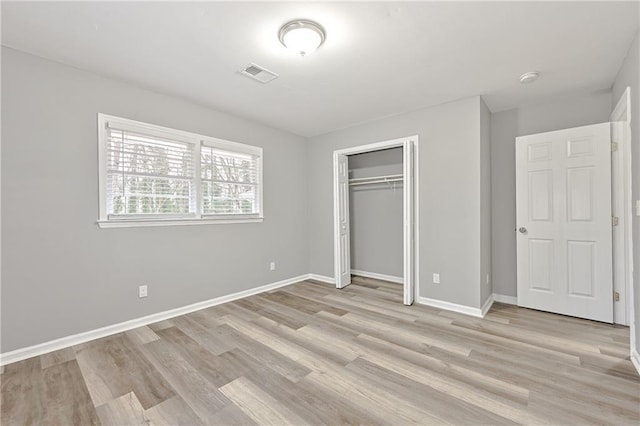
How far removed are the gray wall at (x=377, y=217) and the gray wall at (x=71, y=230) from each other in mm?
2654

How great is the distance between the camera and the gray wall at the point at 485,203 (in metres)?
3.17

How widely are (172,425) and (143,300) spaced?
175 centimetres

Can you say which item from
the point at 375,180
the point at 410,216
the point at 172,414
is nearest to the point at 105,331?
the point at 172,414

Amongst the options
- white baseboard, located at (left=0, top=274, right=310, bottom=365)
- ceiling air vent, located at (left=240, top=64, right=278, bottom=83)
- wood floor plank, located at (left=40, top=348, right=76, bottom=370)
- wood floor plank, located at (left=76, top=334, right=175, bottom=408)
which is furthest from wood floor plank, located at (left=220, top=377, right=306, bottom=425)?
ceiling air vent, located at (left=240, top=64, right=278, bottom=83)

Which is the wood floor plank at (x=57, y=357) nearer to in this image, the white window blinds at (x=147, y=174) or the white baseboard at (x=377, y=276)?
the white window blinds at (x=147, y=174)

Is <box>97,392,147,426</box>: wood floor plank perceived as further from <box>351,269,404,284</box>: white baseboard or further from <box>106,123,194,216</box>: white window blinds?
<box>351,269,404,284</box>: white baseboard

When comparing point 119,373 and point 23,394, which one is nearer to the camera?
point 23,394

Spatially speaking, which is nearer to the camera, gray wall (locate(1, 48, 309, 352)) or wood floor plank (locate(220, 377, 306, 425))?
wood floor plank (locate(220, 377, 306, 425))

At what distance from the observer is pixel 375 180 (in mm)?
4754

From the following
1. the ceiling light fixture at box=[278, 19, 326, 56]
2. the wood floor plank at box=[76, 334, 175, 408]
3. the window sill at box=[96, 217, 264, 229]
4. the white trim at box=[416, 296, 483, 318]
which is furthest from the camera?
the white trim at box=[416, 296, 483, 318]

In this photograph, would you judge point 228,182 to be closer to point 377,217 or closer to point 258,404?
point 377,217

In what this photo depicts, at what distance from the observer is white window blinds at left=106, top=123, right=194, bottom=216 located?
274cm

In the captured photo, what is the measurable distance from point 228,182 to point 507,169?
3.70 m

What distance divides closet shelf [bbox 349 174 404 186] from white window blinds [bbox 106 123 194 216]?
2749 mm
